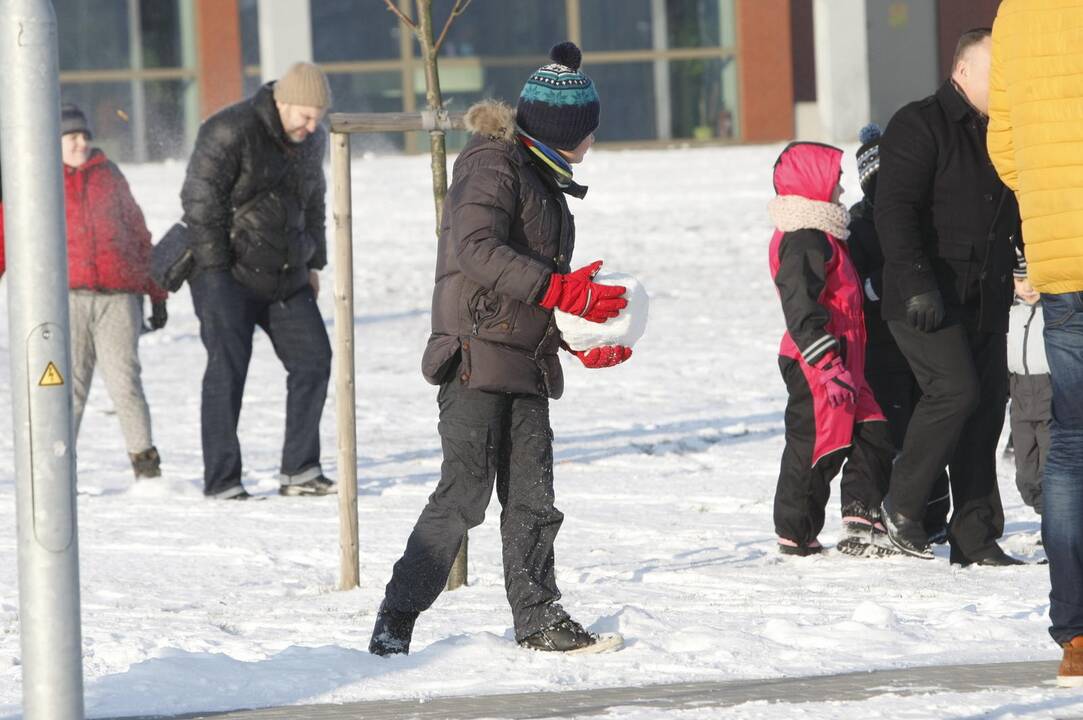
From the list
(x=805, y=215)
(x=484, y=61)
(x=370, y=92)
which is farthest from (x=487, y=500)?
(x=370, y=92)

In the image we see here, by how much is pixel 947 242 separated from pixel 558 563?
179cm

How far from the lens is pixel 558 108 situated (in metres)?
4.77

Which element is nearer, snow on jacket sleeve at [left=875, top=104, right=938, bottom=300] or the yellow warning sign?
the yellow warning sign

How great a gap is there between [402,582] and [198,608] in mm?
1365

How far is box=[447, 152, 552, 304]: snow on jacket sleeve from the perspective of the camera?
454 cm

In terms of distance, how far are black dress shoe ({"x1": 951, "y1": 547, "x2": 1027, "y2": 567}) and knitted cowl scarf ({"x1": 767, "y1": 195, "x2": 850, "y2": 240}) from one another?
3.92 ft

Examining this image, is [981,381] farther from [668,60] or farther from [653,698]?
[668,60]

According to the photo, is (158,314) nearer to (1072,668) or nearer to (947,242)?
(947,242)

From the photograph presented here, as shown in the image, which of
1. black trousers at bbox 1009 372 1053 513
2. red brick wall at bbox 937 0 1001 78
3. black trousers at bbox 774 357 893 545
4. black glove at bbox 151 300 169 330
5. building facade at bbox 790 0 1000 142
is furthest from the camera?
red brick wall at bbox 937 0 1001 78

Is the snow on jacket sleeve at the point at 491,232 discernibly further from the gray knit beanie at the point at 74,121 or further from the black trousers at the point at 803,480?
the gray knit beanie at the point at 74,121

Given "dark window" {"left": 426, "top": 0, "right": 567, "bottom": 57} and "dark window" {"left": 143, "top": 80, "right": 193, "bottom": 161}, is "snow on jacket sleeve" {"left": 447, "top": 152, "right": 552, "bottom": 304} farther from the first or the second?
"dark window" {"left": 143, "top": 80, "right": 193, "bottom": 161}

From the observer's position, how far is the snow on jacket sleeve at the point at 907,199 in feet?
19.5

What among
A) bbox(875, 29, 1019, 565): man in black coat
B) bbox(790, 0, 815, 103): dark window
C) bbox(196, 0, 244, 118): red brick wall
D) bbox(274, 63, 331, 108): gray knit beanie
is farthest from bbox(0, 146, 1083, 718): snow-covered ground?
bbox(790, 0, 815, 103): dark window

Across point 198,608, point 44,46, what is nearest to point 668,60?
point 198,608
